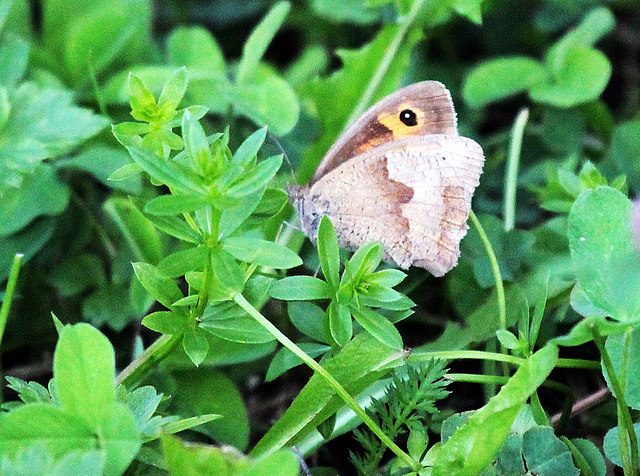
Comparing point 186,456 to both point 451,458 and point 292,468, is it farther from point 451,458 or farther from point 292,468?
point 451,458

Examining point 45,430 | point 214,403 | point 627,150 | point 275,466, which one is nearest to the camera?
point 275,466

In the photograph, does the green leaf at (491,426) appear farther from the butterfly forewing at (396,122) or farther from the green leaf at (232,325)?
the butterfly forewing at (396,122)

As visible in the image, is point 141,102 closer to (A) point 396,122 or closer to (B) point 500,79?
(A) point 396,122

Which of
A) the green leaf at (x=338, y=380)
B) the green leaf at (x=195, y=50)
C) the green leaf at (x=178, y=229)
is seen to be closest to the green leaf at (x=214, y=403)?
the green leaf at (x=338, y=380)

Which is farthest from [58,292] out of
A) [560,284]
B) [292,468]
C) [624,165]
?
[624,165]

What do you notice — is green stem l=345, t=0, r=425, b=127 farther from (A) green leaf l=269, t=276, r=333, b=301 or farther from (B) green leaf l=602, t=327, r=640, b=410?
(B) green leaf l=602, t=327, r=640, b=410

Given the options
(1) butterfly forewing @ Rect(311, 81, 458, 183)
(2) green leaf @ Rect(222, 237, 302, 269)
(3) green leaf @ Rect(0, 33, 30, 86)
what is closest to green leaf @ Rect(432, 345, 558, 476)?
(2) green leaf @ Rect(222, 237, 302, 269)

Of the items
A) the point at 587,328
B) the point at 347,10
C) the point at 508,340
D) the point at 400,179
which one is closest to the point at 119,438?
the point at 508,340
